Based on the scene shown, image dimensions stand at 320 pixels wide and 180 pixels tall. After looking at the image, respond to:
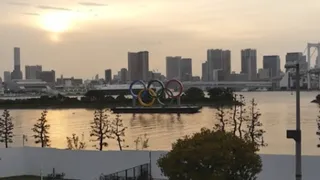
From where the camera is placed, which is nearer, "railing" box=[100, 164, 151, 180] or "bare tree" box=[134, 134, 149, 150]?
"railing" box=[100, 164, 151, 180]

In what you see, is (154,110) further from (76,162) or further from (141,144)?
(76,162)

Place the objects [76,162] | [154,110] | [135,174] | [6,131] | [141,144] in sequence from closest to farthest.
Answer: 1. [135,174]
2. [76,162]
3. [6,131]
4. [141,144]
5. [154,110]

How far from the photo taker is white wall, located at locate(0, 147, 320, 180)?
7.69m

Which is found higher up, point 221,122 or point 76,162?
point 221,122

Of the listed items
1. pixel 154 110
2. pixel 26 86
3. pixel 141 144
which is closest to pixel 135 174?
pixel 141 144

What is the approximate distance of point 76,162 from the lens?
8.42m

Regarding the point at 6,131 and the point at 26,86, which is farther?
the point at 26,86

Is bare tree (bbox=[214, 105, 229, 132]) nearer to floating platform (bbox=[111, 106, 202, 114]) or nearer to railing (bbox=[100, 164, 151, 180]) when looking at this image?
railing (bbox=[100, 164, 151, 180])

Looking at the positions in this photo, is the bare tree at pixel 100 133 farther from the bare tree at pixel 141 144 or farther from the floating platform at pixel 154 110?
the floating platform at pixel 154 110

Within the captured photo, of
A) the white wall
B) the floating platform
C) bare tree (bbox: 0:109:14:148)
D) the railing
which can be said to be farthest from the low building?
the railing

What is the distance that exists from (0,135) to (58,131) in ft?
15.7

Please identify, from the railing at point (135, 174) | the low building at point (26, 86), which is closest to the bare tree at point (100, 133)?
the railing at point (135, 174)

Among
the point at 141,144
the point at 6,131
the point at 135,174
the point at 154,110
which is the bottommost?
the point at 141,144

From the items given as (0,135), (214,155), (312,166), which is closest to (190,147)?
(214,155)
